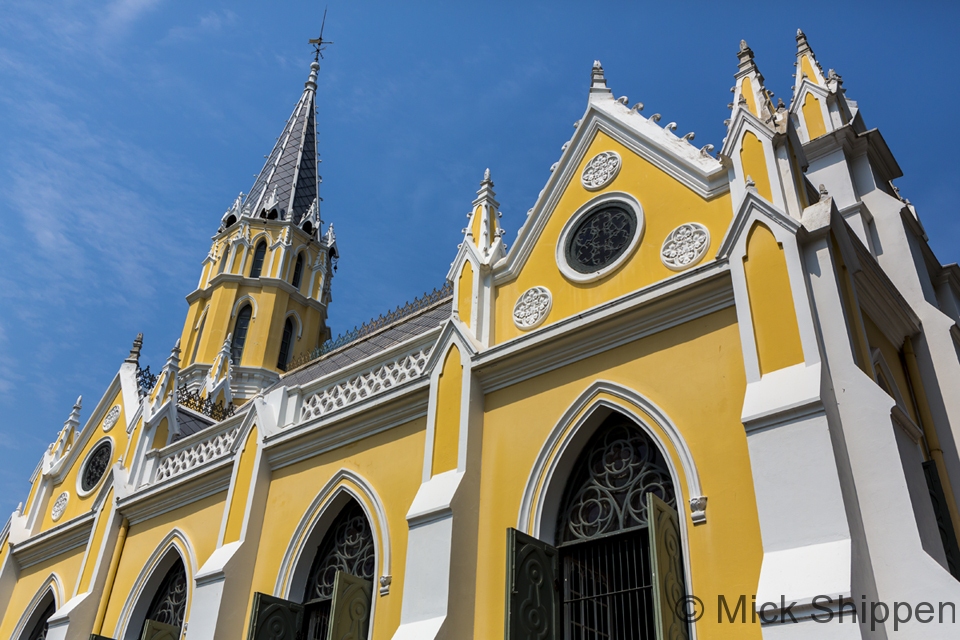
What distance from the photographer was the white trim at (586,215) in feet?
35.4

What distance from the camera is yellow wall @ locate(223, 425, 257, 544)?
42.4 ft

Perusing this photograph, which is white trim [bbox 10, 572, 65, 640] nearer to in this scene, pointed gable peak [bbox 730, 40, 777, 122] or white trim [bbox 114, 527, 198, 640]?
white trim [bbox 114, 527, 198, 640]

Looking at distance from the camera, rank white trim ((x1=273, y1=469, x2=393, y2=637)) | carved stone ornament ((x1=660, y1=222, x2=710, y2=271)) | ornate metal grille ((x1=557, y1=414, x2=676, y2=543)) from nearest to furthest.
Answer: ornate metal grille ((x1=557, y1=414, x2=676, y2=543)) < carved stone ornament ((x1=660, y1=222, x2=710, y2=271)) < white trim ((x1=273, y1=469, x2=393, y2=637))

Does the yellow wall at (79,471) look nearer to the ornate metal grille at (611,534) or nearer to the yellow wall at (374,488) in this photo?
the yellow wall at (374,488)

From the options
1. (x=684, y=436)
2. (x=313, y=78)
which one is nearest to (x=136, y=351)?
(x=684, y=436)

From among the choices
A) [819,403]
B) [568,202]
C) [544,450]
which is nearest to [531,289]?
[568,202]

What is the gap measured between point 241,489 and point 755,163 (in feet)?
28.4

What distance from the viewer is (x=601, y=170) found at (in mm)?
11820

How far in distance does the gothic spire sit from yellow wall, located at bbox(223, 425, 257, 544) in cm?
1936

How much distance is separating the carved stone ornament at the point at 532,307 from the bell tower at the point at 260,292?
16.2 metres

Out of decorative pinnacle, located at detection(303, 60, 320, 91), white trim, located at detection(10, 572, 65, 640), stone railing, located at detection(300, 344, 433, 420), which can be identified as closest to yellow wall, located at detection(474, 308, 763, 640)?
stone railing, located at detection(300, 344, 433, 420)

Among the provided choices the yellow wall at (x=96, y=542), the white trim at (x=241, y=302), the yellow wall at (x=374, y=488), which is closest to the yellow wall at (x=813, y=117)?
the yellow wall at (x=374, y=488)

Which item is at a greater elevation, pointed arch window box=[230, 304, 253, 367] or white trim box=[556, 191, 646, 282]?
pointed arch window box=[230, 304, 253, 367]

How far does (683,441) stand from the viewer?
8.98m
